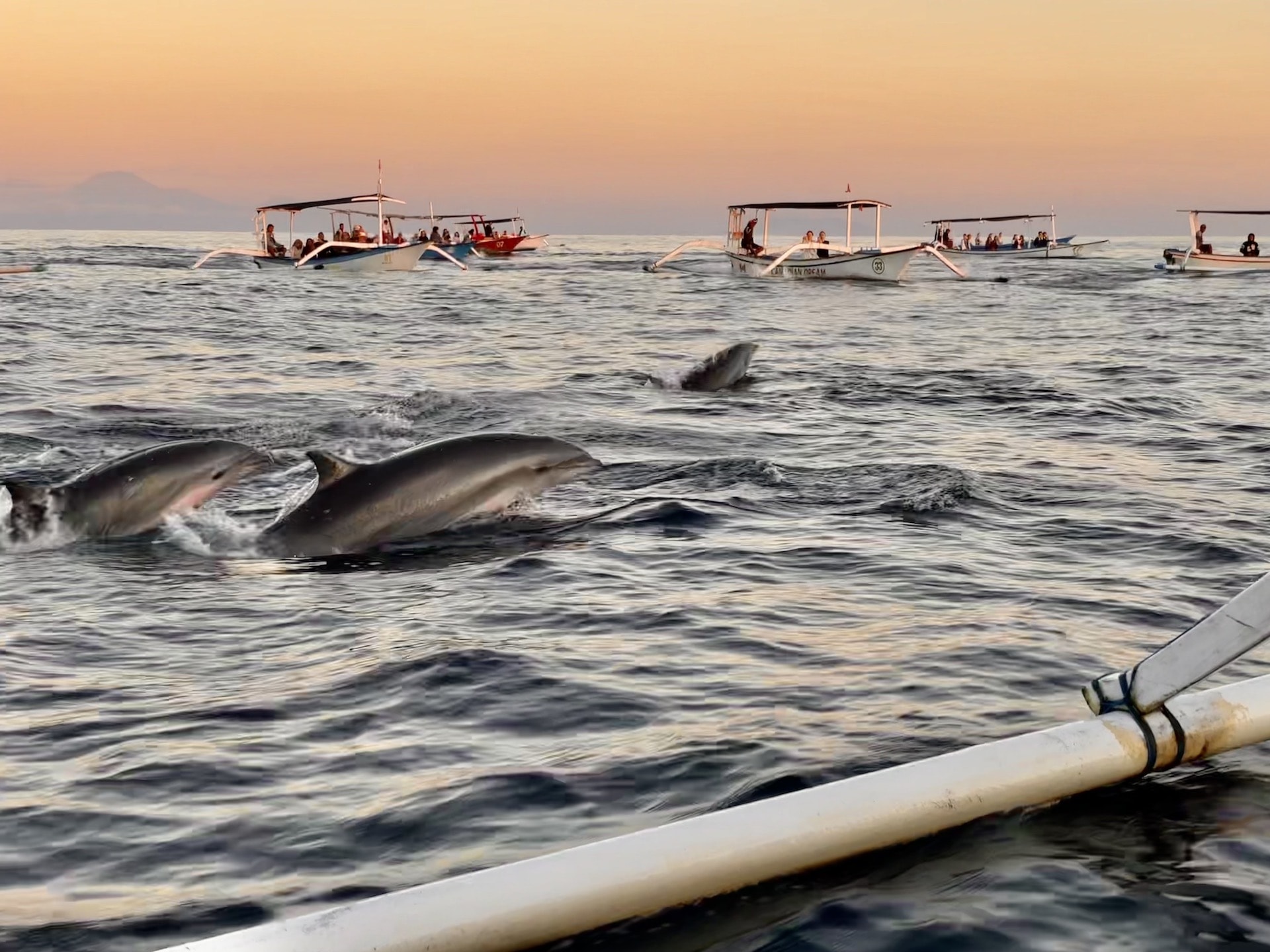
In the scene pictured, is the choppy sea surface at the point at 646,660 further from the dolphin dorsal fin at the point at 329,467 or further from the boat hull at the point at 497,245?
the boat hull at the point at 497,245

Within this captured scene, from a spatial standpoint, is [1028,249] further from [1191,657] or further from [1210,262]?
[1191,657]

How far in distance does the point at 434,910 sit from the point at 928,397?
659 inches

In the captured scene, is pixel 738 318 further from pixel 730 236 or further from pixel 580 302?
pixel 730 236

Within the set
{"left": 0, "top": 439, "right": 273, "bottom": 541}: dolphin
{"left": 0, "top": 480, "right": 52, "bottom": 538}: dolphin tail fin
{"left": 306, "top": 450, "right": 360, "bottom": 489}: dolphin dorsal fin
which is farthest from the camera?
{"left": 0, "top": 439, "right": 273, "bottom": 541}: dolphin

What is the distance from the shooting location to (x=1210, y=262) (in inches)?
2509

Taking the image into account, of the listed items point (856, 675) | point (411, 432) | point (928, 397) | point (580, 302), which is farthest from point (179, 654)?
point (580, 302)

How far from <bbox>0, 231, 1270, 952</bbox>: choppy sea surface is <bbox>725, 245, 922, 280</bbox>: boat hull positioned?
119 feet

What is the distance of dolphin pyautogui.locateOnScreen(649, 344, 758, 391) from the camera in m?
20.5

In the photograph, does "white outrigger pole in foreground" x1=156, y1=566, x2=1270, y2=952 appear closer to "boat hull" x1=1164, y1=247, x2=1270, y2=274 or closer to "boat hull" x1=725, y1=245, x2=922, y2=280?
"boat hull" x1=725, y1=245, x2=922, y2=280

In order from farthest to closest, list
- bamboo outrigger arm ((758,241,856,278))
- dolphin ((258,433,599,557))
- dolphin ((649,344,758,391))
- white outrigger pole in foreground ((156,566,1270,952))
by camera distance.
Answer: bamboo outrigger arm ((758,241,856,278))
dolphin ((649,344,758,391))
dolphin ((258,433,599,557))
white outrigger pole in foreground ((156,566,1270,952))

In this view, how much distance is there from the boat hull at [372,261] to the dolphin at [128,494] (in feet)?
176

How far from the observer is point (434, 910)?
11.7 ft

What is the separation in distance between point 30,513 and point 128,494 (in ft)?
2.19

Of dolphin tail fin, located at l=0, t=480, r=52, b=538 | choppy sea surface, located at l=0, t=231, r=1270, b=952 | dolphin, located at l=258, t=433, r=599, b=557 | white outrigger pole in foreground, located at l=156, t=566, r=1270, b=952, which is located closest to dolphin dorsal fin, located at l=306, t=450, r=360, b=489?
dolphin, located at l=258, t=433, r=599, b=557
